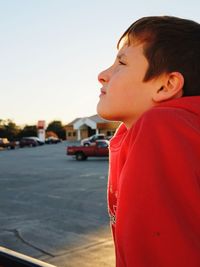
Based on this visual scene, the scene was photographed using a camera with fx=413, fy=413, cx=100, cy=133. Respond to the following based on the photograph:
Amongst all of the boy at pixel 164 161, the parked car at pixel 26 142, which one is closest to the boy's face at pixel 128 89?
the boy at pixel 164 161

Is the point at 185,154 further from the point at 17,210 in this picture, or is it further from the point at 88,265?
the point at 17,210

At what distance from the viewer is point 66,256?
5824 mm

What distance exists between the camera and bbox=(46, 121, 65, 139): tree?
95.7 metres

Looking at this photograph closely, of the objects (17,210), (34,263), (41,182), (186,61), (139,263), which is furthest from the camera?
(41,182)

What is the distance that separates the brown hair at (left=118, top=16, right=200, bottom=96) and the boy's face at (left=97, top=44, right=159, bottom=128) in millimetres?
23

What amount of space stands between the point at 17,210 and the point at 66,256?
4226mm

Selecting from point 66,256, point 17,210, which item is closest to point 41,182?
point 17,210

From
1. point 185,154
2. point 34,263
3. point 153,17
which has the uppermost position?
point 153,17

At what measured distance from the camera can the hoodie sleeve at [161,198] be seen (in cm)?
82

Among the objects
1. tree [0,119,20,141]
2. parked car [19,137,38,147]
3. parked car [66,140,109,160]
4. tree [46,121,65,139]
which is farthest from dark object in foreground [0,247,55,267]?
tree [46,121,65,139]

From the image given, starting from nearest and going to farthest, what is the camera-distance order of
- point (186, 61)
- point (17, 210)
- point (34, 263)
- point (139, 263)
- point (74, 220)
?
point (139, 263) < point (186, 61) < point (34, 263) < point (74, 220) < point (17, 210)

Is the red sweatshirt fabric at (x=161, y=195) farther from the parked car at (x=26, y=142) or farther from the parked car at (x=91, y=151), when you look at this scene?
the parked car at (x=26, y=142)

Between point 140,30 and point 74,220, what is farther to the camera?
point 74,220

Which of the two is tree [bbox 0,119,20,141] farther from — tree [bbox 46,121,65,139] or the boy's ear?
the boy's ear
